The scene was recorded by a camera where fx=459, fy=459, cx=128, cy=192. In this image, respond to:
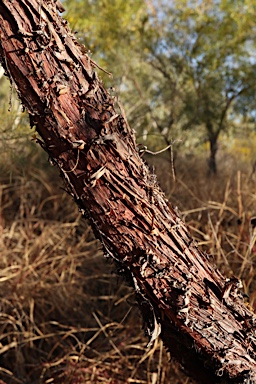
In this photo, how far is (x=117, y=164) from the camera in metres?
0.55

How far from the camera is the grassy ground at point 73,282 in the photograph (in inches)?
45.2

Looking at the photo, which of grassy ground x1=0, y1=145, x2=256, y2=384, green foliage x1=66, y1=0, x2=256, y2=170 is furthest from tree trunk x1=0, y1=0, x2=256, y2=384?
green foliage x1=66, y1=0, x2=256, y2=170

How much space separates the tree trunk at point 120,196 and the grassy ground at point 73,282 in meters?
0.34

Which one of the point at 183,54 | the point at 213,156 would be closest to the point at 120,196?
the point at 213,156

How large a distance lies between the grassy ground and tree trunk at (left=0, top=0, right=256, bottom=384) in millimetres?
344

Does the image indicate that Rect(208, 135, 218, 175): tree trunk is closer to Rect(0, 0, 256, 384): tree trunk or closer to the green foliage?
the green foliage

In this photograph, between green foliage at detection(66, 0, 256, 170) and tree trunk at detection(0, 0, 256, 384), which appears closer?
tree trunk at detection(0, 0, 256, 384)

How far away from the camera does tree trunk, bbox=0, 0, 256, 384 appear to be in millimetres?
517

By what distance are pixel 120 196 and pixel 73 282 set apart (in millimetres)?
899

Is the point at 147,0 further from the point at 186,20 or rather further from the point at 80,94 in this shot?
the point at 80,94

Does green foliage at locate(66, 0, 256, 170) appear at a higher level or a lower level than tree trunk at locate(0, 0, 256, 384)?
higher

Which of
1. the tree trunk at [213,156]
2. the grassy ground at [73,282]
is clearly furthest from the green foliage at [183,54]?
the grassy ground at [73,282]

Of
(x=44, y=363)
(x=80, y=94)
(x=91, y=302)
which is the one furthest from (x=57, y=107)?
(x=91, y=302)

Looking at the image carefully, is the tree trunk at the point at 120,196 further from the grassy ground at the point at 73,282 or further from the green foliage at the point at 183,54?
the green foliage at the point at 183,54
